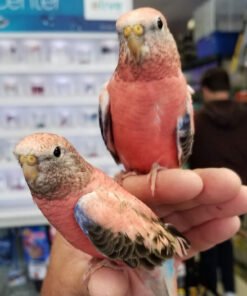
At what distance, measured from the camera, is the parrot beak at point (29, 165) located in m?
0.54

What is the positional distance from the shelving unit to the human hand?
0.83 m

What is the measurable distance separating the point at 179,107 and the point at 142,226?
23 cm

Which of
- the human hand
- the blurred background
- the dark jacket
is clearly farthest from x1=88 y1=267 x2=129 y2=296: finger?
the dark jacket

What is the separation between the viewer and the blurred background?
1571mm

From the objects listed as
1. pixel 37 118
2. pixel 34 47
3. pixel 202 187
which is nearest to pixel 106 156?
pixel 37 118

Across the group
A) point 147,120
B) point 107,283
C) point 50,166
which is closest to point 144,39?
point 147,120

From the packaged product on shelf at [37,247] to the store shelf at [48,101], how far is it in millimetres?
460

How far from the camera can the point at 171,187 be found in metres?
0.62

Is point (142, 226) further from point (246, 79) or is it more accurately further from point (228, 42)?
point (228, 42)

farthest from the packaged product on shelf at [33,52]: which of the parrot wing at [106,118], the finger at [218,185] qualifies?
the finger at [218,185]

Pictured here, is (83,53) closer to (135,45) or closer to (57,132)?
(57,132)

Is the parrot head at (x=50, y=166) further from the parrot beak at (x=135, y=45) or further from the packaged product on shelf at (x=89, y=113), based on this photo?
the packaged product on shelf at (x=89, y=113)

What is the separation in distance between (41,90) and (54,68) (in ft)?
0.32

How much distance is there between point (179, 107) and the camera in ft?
2.38
